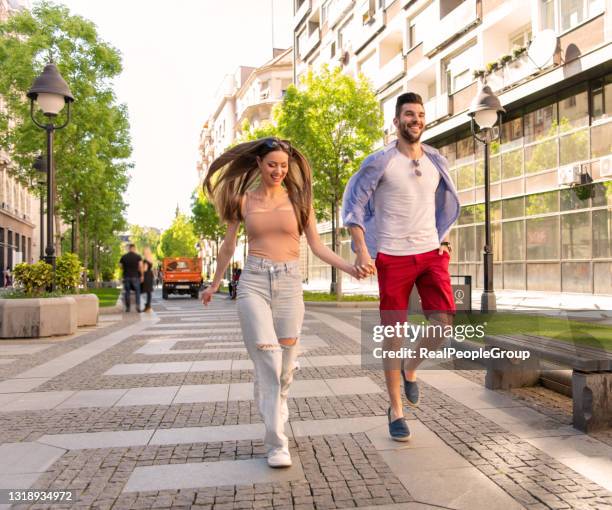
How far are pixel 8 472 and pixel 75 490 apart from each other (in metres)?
0.55

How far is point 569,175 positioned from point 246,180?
1659 centimetres

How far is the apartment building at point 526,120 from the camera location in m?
17.2

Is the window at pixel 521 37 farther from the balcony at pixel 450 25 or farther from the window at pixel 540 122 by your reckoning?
the window at pixel 540 122

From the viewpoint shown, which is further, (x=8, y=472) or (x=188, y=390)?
(x=188, y=390)

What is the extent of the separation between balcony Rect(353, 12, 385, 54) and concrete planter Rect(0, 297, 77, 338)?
23.9 metres

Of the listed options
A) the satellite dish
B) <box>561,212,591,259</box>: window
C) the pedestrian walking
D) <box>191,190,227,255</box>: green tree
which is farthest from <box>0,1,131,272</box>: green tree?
<box>191,190,227,255</box>: green tree

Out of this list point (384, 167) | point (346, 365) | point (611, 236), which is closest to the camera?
point (384, 167)


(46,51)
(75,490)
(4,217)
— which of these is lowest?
(75,490)

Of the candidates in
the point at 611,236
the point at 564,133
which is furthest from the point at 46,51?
the point at 611,236

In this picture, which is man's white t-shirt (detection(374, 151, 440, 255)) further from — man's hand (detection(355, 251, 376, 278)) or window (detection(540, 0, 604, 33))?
window (detection(540, 0, 604, 33))

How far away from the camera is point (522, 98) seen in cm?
1961

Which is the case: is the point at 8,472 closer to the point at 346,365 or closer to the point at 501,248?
the point at 346,365

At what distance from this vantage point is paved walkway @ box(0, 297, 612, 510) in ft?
9.77

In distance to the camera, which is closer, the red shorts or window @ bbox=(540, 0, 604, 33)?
the red shorts
